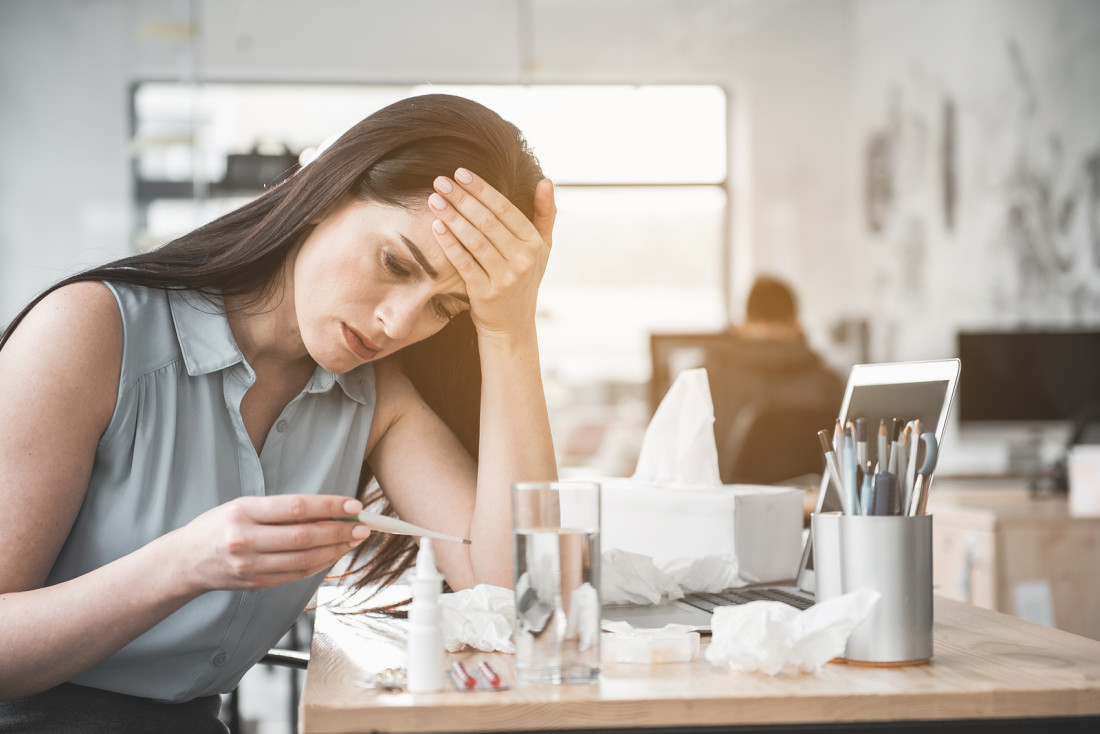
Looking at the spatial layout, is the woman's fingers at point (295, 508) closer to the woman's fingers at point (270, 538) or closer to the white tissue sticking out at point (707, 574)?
the woman's fingers at point (270, 538)

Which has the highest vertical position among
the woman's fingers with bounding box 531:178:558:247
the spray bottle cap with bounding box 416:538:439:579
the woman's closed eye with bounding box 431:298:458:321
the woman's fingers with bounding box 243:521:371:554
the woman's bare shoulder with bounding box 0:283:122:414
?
the woman's fingers with bounding box 531:178:558:247

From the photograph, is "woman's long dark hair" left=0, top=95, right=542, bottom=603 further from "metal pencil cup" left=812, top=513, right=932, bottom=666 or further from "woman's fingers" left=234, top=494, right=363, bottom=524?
"metal pencil cup" left=812, top=513, right=932, bottom=666

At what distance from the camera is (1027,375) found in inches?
143

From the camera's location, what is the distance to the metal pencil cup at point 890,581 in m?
0.74

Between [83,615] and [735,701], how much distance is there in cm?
51

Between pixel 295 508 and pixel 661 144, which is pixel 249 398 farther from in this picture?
pixel 661 144

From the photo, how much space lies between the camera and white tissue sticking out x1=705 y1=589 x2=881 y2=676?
71 cm

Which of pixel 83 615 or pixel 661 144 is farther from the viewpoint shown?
pixel 661 144

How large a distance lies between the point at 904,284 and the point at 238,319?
3.84 metres

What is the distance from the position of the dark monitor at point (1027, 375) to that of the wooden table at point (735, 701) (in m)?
3.13

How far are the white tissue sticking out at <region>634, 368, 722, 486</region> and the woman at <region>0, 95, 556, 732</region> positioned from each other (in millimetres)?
146

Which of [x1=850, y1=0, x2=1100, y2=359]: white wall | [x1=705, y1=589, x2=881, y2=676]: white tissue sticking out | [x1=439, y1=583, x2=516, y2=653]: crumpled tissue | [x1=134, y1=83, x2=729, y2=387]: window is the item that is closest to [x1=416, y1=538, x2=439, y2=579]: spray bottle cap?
[x1=439, y1=583, x2=516, y2=653]: crumpled tissue

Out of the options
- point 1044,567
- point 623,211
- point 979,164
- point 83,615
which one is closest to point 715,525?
point 83,615

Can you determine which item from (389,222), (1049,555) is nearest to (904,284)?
(1049,555)
